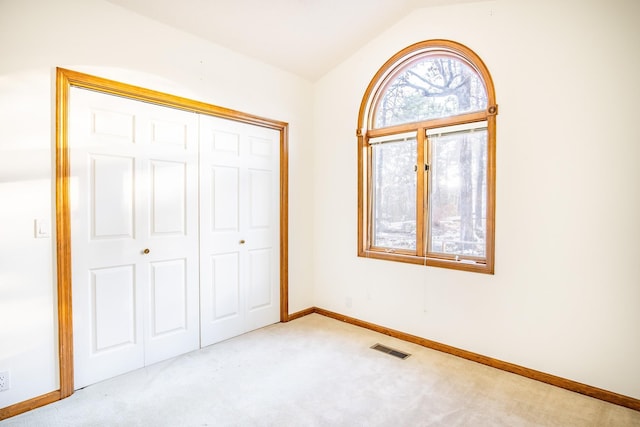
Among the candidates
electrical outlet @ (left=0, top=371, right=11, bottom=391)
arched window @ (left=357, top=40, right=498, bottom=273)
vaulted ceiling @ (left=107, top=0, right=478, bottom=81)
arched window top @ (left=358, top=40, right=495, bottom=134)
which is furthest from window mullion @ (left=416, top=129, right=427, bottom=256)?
electrical outlet @ (left=0, top=371, right=11, bottom=391)

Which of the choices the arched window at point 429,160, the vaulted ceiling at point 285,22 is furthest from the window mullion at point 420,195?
the vaulted ceiling at point 285,22

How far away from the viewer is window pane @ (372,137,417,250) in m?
3.34

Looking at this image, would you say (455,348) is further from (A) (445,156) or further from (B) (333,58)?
(B) (333,58)

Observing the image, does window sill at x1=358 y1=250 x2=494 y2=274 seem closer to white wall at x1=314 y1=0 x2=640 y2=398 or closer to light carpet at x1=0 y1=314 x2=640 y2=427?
white wall at x1=314 y1=0 x2=640 y2=398

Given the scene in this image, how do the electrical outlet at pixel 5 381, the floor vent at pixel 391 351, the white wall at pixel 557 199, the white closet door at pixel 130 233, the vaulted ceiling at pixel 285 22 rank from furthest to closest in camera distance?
1. the floor vent at pixel 391 351
2. the vaulted ceiling at pixel 285 22
3. the white closet door at pixel 130 233
4. the white wall at pixel 557 199
5. the electrical outlet at pixel 5 381

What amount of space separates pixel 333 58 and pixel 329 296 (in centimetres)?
264

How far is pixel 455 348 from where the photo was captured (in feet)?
9.70

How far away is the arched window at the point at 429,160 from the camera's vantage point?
113 inches

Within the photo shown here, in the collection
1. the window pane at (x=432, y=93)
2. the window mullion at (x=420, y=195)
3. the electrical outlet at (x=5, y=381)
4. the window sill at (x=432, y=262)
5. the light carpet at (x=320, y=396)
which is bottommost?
the light carpet at (x=320, y=396)

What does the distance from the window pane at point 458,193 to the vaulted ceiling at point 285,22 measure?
1.17 m

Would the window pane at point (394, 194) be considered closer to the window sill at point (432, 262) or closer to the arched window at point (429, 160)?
the arched window at point (429, 160)

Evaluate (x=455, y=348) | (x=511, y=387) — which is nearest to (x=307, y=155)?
(x=455, y=348)

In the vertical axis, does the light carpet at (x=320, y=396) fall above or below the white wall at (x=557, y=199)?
below

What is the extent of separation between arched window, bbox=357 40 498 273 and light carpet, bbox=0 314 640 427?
94cm
